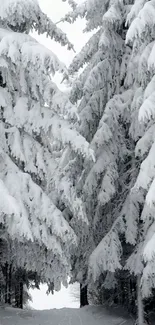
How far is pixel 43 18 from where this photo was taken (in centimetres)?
1048

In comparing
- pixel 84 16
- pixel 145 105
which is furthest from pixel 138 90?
pixel 84 16

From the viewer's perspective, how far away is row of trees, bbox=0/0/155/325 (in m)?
9.40

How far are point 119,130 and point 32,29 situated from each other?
459 centimetres

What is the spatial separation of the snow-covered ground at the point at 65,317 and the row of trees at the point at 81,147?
0.90 m

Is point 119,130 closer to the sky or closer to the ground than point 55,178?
closer to the sky

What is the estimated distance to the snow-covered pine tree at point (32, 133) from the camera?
9281 millimetres

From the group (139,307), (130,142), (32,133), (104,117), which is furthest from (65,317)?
(32,133)

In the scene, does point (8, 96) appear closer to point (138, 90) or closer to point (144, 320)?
point (138, 90)

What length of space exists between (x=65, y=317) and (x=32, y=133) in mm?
7829

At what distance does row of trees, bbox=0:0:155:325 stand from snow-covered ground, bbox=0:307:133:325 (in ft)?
2.94

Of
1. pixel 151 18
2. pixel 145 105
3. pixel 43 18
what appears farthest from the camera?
pixel 43 18

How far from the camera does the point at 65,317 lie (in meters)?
15.5

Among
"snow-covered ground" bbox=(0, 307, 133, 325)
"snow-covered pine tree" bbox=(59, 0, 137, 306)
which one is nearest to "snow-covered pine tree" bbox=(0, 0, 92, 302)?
"snow-covered pine tree" bbox=(59, 0, 137, 306)

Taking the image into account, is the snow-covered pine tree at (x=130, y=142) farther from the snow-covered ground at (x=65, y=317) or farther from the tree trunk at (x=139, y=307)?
the snow-covered ground at (x=65, y=317)
